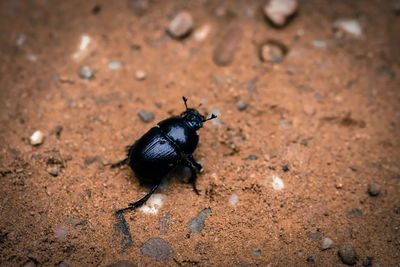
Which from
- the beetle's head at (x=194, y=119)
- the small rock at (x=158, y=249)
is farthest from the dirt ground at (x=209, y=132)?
the beetle's head at (x=194, y=119)

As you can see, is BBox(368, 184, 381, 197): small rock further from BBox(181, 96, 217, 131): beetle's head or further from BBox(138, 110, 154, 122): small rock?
BBox(138, 110, 154, 122): small rock

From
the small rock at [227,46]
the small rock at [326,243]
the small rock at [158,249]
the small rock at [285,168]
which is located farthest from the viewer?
the small rock at [227,46]

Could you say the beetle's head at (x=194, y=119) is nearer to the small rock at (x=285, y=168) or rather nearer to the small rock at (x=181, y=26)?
the small rock at (x=285, y=168)

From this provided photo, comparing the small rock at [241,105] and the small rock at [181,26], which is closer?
the small rock at [241,105]

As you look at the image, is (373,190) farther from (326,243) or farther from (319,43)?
(319,43)

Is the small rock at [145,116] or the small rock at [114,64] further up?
the small rock at [114,64]

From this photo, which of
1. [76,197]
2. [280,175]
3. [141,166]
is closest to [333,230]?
[280,175]

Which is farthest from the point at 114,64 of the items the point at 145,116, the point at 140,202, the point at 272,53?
the point at 272,53
